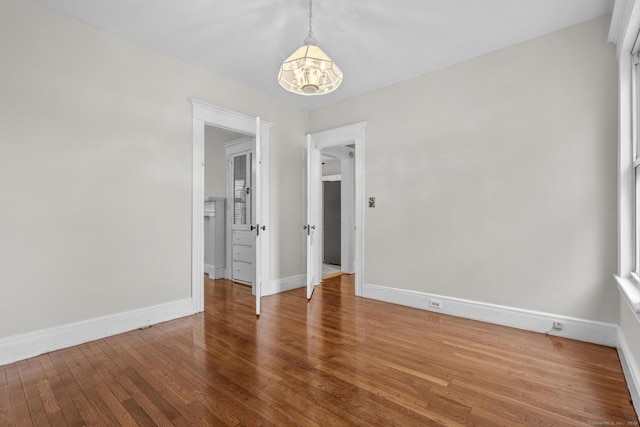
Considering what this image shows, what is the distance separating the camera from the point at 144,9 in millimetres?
2553

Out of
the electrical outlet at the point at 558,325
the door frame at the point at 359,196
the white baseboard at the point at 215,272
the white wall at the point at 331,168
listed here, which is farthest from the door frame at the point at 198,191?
the white wall at the point at 331,168

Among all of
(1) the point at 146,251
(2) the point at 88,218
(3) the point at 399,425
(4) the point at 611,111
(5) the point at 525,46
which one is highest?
(5) the point at 525,46

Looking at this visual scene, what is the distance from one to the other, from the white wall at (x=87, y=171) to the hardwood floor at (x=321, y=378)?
516mm

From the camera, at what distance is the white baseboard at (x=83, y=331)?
7.61 ft

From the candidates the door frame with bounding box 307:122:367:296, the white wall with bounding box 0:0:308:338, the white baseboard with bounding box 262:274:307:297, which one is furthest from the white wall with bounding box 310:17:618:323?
the white wall with bounding box 0:0:308:338

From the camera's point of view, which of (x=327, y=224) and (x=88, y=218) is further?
(x=327, y=224)

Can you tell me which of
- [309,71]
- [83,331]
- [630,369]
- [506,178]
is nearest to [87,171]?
[83,331]

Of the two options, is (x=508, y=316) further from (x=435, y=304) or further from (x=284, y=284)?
(x=284, y=284)

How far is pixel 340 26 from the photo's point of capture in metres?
2.76

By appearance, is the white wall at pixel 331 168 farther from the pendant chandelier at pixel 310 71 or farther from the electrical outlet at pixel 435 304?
the pendant chandelier at pixel 310 71

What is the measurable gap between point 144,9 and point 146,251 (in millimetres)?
2220

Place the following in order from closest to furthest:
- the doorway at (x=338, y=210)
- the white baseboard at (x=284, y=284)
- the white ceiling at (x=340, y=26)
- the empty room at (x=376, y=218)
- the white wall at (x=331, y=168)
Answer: the empty room at (x=376, y=218) → the white ceiling at (x=340, y=26) → the white baseboard at (x=284, y=284) → the doorway at (x=338, y=210) → the white wall at (x=331, y=168)

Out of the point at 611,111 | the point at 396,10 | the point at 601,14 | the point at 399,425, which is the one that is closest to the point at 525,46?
the point at 601,14

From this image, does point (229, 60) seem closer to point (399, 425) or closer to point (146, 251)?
point (146, 251)
